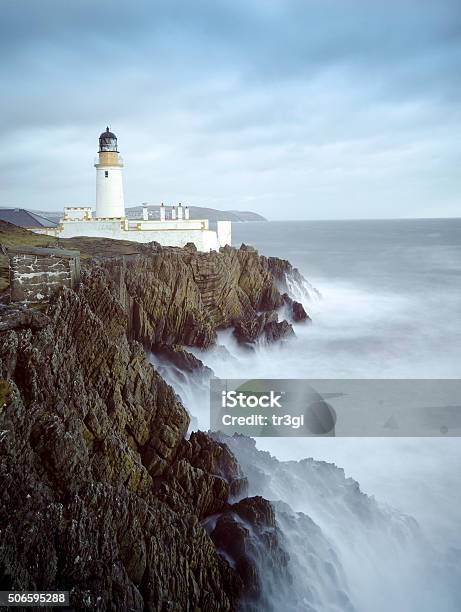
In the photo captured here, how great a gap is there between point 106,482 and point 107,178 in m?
11.9

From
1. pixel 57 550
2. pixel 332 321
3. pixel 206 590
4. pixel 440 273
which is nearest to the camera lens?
pixel 57 550

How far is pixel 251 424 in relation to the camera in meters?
8.54

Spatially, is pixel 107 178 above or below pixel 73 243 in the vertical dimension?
above

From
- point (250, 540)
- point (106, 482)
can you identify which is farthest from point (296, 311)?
point (106, 482)

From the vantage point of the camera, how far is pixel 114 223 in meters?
13.9

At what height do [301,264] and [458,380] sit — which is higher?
[301,264]

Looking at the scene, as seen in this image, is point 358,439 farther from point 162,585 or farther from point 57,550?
point 57,550

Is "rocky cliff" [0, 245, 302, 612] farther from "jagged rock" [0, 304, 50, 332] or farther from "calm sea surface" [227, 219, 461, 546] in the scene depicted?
"calm sea surface" [227, 219, 461, 546]

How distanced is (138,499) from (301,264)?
24.0 meters

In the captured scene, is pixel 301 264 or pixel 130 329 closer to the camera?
pixel 130 329

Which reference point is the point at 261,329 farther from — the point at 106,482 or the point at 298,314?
the point at 106,482

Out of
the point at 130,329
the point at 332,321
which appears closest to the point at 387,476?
the point at 130,329
